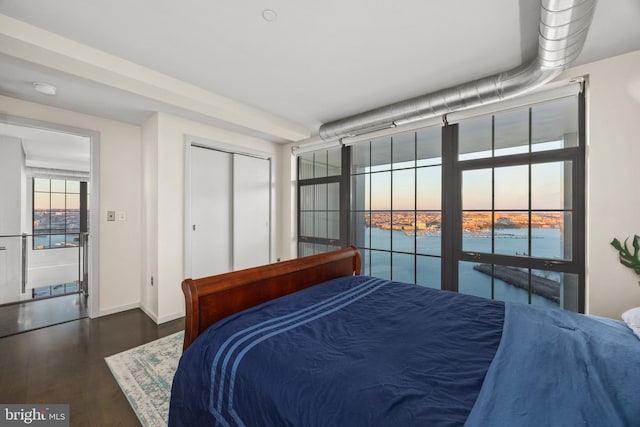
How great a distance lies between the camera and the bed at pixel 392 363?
833 millimetres

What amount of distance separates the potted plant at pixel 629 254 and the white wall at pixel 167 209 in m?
4.15

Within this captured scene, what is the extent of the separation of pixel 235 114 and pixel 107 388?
2.79 meters

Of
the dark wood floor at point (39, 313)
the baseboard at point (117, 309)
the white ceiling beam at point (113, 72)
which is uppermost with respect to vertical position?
the white ceiling beam at point (113, 72)

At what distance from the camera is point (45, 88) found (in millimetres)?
2430

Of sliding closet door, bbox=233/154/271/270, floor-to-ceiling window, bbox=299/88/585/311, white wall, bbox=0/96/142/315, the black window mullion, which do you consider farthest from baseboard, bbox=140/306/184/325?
the black window mullion

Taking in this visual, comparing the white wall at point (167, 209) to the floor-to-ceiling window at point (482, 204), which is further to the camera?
the white wall at point (167, 209)

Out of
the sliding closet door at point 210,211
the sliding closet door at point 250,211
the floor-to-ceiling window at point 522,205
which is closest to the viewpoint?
the floor-to-ceiling window at point 522,205

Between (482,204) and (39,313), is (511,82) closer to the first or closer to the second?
(482,204)

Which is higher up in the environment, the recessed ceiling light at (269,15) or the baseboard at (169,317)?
the recessed ceiling light at (269,15)

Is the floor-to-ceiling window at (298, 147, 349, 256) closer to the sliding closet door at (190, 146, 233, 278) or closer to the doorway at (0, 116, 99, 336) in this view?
the sliding closet door at (190, 146, 233, 278)

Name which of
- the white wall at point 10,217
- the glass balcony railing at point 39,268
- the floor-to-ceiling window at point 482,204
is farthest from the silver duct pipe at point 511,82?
the white wall at point 10,217

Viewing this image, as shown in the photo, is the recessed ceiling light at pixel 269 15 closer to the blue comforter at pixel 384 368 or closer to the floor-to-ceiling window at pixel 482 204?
the blue comforter at pixel 384 368

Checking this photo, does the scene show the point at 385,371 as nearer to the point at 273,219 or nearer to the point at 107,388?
the point at 107,388

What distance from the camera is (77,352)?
7.89 feet
